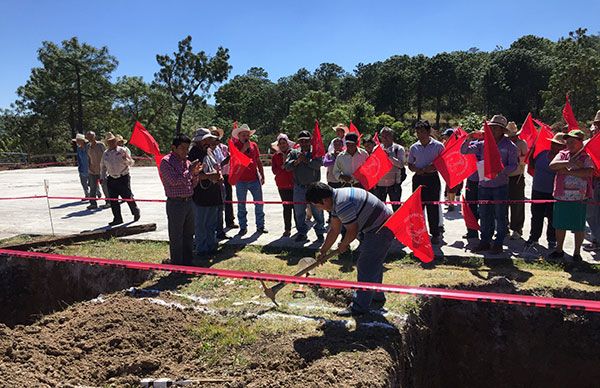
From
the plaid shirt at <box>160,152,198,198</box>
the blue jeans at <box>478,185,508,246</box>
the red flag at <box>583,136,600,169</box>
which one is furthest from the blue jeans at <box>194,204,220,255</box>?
the red flag at <box>583,136,600,169</box>

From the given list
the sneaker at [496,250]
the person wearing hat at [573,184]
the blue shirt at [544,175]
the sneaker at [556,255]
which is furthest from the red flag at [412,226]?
the blue shirt at [544,175]

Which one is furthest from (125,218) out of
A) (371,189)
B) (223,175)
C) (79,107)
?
(79,107)

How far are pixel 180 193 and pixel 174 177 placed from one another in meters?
0.24

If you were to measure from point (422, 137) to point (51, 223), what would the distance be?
8283 millimetres

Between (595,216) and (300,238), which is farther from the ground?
(595,216)

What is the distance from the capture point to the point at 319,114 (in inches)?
1329

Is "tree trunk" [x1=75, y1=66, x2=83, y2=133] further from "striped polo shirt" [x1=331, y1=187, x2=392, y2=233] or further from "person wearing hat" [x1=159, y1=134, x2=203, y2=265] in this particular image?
"striped polo shirt" [x1=331, y1=187, x2=392, y2=233]

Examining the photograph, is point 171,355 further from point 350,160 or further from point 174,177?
point 350,160

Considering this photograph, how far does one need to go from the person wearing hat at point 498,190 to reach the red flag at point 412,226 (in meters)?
2.43

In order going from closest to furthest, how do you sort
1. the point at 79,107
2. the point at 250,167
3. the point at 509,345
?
1. the point at 509,345
2. the point at 250,167
3. the point at 79,107

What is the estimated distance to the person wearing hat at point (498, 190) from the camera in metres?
6.33

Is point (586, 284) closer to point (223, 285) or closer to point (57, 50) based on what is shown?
point (223, 285)

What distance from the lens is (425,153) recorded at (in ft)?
22.6

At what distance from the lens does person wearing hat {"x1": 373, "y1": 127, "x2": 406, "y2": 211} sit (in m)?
7.45
